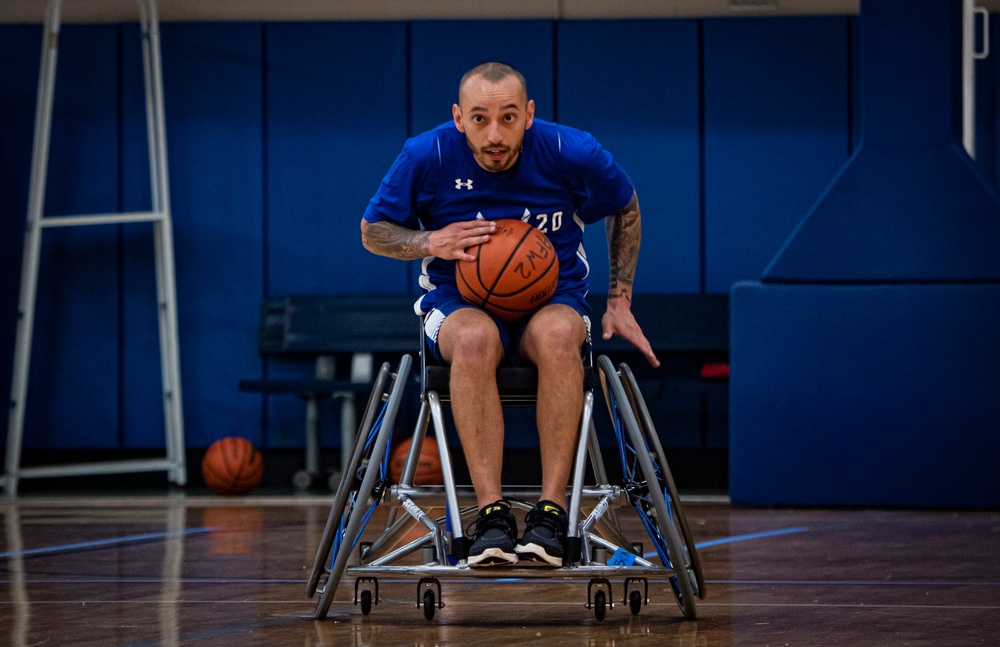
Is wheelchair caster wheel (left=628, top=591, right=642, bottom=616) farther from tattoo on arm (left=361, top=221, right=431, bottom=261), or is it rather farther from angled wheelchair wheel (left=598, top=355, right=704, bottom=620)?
tattoo on arm (left=361, top=221, right=431, bottom=261)

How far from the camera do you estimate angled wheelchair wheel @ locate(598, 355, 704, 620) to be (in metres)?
2.61

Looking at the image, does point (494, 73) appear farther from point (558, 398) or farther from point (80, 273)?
point (80, 273)

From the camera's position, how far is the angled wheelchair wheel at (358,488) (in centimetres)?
261

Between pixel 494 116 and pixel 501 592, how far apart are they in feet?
3.73

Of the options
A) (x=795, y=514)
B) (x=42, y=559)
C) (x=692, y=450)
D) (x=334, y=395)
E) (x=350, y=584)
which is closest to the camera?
(x=350, y=584)

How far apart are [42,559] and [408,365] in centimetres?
174

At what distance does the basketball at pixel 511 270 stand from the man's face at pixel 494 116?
0.15 m

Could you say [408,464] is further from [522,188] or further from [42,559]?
[42,559]

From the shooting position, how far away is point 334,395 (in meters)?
6.48

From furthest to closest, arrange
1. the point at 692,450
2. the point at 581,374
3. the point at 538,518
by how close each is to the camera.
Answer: the point at 692,450 < the point at 581,374 < the point at 538,518

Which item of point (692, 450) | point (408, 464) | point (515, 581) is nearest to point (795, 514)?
point (692, 450)

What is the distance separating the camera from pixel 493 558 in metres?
2.45

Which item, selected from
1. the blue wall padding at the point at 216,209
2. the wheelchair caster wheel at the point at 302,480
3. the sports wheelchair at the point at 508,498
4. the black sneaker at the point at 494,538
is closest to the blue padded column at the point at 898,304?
the wheelchair caster wheel at the point at 302,480

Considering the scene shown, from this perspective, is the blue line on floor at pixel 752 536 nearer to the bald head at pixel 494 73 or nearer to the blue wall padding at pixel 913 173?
the blue wall padding at pixel 913 173
